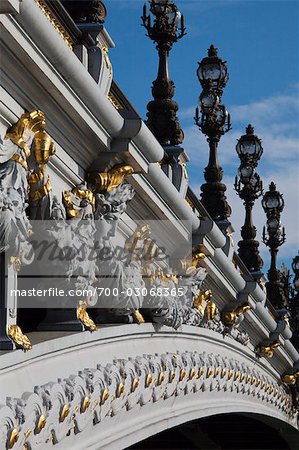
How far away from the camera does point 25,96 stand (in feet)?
A: 33.5

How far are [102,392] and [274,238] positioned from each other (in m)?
17.8

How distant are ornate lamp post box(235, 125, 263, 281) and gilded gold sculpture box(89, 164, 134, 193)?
10.9m

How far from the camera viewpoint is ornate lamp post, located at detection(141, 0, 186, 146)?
612 inches

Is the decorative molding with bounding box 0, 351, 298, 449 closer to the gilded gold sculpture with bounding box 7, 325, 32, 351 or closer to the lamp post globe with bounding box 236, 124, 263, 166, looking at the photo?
the gilded gold sculpture with bounding box 7, 325, 32, 351

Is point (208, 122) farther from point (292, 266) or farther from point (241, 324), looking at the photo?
point (292, 266)

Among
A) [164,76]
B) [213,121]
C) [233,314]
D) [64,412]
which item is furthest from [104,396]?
[233,314]

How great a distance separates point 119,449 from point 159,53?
4.51 metres

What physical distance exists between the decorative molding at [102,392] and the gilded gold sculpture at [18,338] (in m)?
0.32

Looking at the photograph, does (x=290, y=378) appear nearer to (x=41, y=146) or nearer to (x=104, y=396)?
(x=104, y=396)

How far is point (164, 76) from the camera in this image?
15.6m

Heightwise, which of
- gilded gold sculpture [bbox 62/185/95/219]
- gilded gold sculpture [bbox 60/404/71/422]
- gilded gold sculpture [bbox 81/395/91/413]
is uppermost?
gilded gold sculpture [bbox 62/185/95/219]

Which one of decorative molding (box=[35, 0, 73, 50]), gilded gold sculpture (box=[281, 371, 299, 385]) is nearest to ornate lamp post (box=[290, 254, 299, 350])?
gilded gold sculpture (box=[281, 371, 299, 385])

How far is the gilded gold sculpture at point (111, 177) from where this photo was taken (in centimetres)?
1219

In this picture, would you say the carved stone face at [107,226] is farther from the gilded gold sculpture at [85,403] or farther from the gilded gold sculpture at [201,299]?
the gilded gold sculpture at [201,299]
